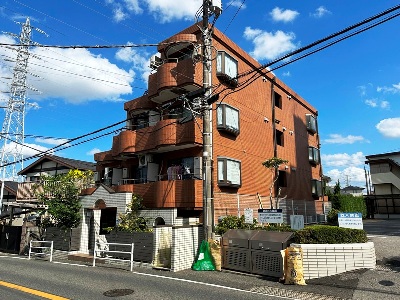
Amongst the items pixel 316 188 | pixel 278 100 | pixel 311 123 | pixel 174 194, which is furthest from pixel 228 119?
pixel 311 123

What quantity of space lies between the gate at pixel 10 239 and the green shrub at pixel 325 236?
1775cm

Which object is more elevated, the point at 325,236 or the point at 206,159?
the point at 206,159

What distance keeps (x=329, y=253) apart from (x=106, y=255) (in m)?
9.85

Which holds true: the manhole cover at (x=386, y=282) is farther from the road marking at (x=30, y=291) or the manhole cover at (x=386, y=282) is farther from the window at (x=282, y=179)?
the window at (x=282, y=179)

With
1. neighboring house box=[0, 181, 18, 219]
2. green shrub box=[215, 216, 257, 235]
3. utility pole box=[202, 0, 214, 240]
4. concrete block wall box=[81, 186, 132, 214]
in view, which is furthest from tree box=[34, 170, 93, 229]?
neighboring house box=[0, 181, 18, 219]

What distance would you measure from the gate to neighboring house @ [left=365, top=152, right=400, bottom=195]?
145 ft

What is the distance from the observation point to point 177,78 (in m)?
17.8

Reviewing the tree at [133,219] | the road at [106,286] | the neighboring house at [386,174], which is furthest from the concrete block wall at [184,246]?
the neighboring house at [386,174]

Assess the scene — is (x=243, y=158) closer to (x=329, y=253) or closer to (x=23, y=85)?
(x=329, y=253)

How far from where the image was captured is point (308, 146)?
31.2 m

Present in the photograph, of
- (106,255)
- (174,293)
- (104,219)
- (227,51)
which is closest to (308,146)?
(227,51)

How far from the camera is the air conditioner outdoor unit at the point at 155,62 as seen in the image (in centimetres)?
2056

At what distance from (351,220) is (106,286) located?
928cm

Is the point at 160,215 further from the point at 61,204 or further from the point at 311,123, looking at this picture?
the point at 311,123
